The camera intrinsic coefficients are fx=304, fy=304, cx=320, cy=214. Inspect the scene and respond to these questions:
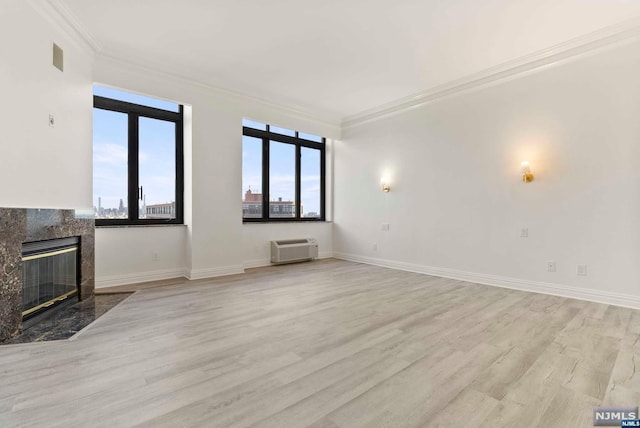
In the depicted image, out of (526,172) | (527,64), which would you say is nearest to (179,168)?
(526,172)

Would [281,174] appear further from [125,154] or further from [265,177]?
[125,154]

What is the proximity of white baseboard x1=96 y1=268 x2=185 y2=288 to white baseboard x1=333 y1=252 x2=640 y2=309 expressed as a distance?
3557 mm

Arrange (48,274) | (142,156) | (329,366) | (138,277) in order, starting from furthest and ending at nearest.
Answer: (142,156), (138,277), (48,274), (329,366)

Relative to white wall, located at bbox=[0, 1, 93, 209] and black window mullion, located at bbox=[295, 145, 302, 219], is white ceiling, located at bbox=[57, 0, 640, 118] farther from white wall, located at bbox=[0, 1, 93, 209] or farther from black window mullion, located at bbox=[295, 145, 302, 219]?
black window mullion, located at bbox=[295, 145, 302, 219]

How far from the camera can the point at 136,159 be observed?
4.45 m

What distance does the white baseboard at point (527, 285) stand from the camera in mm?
3363

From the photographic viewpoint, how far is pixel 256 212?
229 inches

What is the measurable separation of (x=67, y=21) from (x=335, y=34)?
→ 2.77 meters

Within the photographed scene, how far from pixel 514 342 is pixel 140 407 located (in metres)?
2.60

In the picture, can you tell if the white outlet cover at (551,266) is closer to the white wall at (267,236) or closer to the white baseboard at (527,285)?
the white baseboard at (527,285)

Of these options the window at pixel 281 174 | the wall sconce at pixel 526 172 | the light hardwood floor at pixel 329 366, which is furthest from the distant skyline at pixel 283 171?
the wall sconce at pixel 526 172

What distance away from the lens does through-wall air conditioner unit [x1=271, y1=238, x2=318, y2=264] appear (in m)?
5.75

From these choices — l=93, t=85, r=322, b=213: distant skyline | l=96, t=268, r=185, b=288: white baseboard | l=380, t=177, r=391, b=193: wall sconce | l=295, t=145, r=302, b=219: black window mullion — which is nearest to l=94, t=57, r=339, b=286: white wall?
l=96, t=268, r=185, b=288: white baseboard

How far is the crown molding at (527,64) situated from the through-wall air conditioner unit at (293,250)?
2.91 meters
